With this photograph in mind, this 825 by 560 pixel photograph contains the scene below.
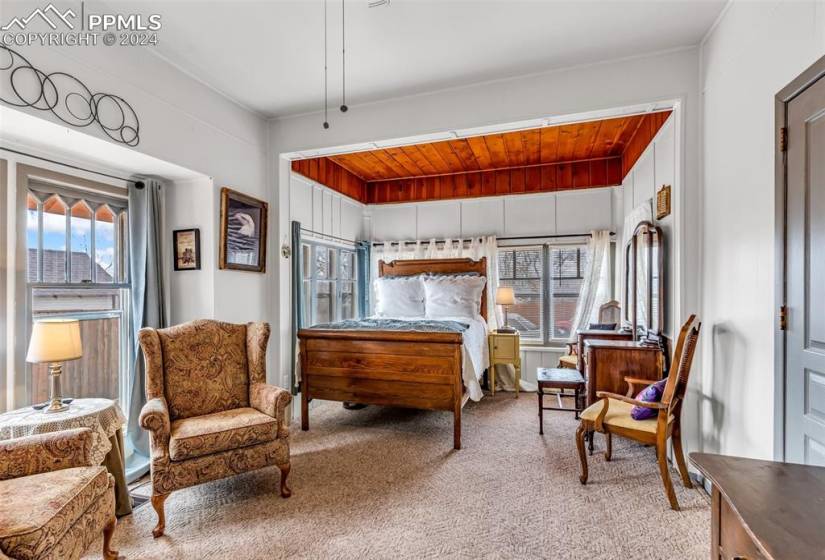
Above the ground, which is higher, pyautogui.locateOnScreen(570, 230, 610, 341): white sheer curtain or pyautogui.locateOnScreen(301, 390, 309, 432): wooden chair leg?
pyautogui.locateOnScreen(570, 230, 610, 341): white sheer curtain

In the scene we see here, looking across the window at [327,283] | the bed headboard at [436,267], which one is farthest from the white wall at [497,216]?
the window at [327,283]

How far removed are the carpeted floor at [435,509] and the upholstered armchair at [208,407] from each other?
22cm

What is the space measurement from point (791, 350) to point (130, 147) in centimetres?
379

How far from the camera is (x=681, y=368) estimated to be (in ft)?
7.64

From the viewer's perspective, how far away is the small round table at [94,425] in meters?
1.98

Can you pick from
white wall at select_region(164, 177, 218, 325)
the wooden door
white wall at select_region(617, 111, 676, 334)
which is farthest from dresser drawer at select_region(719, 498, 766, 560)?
white wall at select_region(164, 177, 218, 325)

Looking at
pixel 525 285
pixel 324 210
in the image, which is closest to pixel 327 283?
pixel 324 210

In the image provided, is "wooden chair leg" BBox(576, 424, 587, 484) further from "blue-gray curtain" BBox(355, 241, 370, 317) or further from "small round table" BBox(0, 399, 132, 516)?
"blue-gray curtain" BBox(355, 241, 370, 317)

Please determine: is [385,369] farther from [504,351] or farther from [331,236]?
[331,236]

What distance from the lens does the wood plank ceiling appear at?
4.11m

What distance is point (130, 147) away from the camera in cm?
258

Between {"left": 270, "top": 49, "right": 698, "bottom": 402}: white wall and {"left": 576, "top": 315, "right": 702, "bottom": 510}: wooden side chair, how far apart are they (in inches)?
21.1

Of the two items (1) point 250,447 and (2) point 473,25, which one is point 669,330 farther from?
(1) point 250,447

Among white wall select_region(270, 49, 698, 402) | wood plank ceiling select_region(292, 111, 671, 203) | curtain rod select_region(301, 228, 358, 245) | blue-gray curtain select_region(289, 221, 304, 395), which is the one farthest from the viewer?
curtain rod select_region(301, 228, 358, 245)
